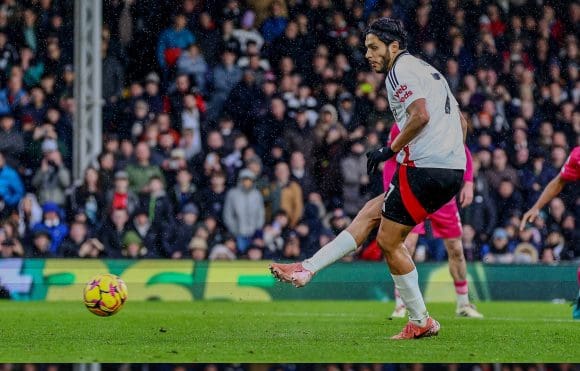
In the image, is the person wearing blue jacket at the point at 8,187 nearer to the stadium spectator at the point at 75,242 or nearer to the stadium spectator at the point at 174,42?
the stadium spectator at the point at 75,242

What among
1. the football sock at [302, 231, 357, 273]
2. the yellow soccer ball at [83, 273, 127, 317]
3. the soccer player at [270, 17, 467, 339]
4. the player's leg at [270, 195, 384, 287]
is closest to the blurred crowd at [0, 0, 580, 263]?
the yellow soccer ball at [83, 273, 127, 317]

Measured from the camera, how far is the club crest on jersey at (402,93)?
388 inches

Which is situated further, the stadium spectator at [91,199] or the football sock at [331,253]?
the stadium spectator at [91,199]

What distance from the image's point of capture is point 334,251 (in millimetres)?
10297

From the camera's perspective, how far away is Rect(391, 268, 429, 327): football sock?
1013 centimetres

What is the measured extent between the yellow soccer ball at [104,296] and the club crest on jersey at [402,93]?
11.4 ft

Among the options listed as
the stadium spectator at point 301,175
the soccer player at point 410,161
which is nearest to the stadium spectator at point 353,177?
the stadium spectator at point 301,175

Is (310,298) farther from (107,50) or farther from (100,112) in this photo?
(107,50)

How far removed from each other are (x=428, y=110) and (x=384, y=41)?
0.71 meters

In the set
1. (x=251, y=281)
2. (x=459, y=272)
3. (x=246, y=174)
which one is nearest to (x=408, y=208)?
(x=459, y=272)

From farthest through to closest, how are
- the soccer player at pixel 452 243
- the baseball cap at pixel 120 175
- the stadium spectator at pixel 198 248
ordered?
the baseball cap at pixel 120 175
the stadium spectator at pixel 198 248
the soccer player at pixel 452 243

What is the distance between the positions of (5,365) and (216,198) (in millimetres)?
11486

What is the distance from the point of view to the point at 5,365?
8109 millimetres

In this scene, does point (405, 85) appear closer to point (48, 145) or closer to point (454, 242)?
point (454, 242)
